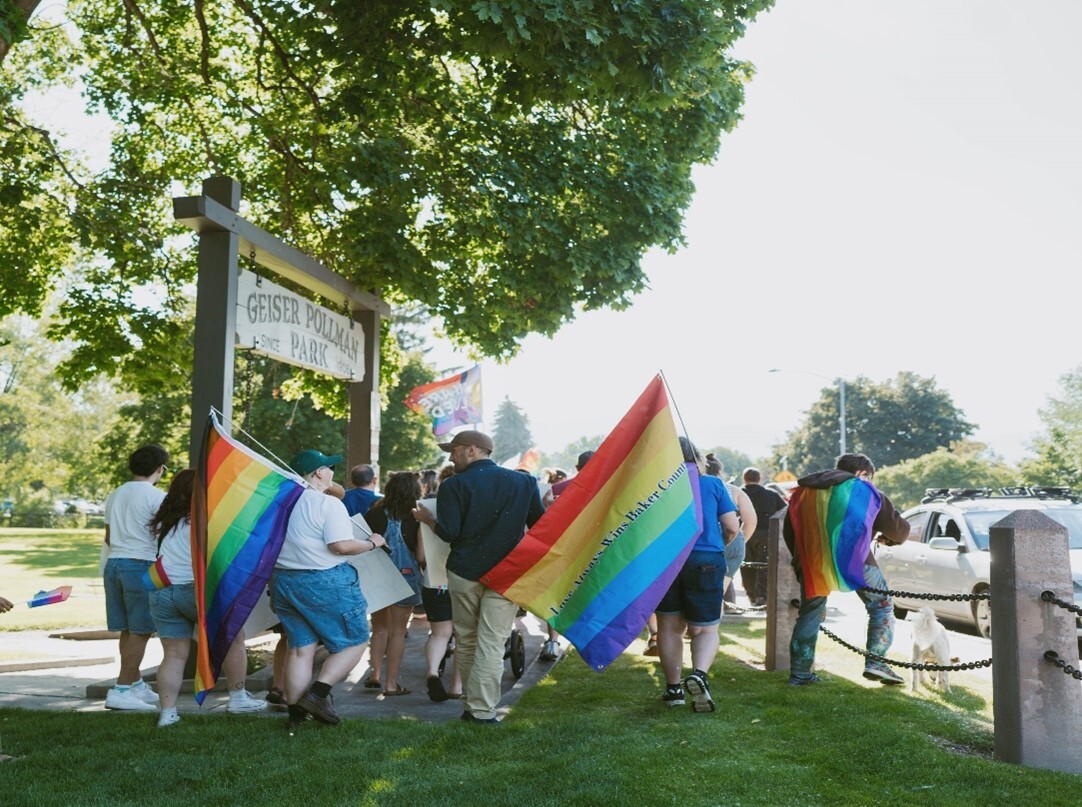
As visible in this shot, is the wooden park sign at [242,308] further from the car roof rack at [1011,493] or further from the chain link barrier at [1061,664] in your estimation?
A: the car roof rack at [1011,493]

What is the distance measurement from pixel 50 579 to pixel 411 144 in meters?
14.6

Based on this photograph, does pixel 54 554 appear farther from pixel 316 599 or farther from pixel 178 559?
pixel 316 599

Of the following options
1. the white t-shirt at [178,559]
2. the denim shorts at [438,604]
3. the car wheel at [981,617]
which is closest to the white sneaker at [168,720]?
the white t-shirt at [178,559]

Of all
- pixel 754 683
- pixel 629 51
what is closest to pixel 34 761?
pixel 754 683

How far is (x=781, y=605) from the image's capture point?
980 cm

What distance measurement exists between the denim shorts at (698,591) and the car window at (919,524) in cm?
799

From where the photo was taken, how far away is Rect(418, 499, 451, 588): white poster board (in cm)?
832

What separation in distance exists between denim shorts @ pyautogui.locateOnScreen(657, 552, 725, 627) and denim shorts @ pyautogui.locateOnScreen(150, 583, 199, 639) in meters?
3.33

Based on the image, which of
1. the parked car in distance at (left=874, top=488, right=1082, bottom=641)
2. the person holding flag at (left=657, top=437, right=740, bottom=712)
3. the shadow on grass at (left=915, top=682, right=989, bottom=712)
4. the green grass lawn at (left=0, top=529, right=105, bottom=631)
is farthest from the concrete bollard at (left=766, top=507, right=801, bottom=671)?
the green grass lawn at (left=0, top=529, right=105, bottom=631)

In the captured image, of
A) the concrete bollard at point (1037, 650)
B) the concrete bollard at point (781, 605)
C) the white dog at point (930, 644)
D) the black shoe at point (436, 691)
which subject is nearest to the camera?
the concrete bollard at point (1037, 650)

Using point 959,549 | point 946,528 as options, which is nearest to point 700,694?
point 959,549

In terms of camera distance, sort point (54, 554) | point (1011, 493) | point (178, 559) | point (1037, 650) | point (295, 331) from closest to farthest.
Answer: point (1037, 650) < point (178, 559) < point (295, 331) < point (1011, 493) < point (54, 554)

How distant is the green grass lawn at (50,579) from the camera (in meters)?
15.0

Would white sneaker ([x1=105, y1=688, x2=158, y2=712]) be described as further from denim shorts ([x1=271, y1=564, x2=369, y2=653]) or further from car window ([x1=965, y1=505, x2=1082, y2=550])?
car window ([x1=965, y1=505, x2=1082, y2=550])
